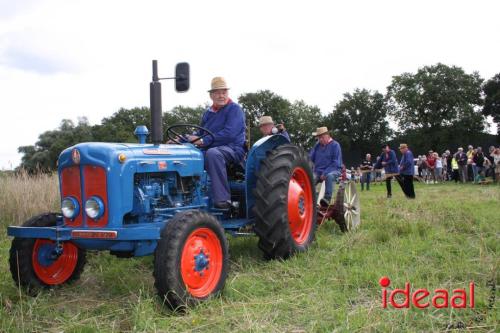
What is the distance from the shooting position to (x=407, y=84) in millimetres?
49812

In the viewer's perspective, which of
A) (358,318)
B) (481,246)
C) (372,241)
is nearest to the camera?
(358,318)

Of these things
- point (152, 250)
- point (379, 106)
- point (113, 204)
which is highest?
point (379, 106)

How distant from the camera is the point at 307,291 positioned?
12.4 feet

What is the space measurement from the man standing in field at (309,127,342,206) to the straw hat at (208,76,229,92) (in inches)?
108

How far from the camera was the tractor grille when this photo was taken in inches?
149

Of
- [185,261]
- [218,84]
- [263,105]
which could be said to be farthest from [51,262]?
[263,105]

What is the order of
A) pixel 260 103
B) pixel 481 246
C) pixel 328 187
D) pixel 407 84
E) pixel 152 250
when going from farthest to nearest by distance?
pixel 260 103 < pixel 407 84 < pixel 328 187 < pixel 481 246 < pixel 152 250

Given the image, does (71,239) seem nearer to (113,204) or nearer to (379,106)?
(113,204)

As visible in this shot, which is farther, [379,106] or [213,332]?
[379,106]

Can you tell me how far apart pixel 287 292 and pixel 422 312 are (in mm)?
1083

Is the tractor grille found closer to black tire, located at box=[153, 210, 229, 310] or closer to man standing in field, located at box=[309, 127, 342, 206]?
black tire, located at box=[153, 210, 229, 310]

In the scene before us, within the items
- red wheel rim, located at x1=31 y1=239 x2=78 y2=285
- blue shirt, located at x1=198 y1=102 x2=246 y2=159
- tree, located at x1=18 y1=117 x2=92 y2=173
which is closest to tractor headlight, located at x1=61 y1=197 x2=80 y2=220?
red wheel rim, located at x1=31 y1=239 x2=78 y2=285

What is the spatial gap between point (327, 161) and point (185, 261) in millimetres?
4563

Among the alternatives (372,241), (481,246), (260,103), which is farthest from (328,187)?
(260,103)
